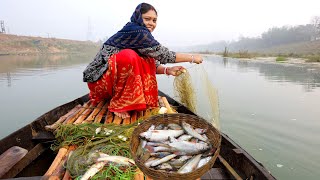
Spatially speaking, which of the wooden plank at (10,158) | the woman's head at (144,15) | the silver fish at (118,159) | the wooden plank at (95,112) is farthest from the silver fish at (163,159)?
the woman's head at (144,15)

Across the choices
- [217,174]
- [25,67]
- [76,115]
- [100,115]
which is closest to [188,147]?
[217,174]

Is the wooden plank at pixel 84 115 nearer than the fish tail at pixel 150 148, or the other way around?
the fish tail at pixel 150 148

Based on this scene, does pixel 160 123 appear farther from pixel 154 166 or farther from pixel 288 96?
pixel 288 96

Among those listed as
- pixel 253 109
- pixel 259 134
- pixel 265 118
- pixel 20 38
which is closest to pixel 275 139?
pixel 259 134

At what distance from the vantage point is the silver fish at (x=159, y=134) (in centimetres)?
196

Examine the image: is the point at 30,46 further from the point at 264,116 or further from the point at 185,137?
the point at 185,137

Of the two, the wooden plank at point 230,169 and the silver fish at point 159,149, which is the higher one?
the silver fish at point 159,149

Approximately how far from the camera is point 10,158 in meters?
2.52

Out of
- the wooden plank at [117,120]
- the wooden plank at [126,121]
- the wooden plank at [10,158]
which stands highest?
the wooden plank at [117,120]

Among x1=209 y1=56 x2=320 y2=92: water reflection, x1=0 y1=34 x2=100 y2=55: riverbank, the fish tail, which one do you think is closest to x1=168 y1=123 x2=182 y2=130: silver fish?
the fish tail

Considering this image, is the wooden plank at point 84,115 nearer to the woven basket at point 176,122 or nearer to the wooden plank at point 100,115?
the wooden plank at point 100,115

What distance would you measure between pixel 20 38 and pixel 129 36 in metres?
69.3

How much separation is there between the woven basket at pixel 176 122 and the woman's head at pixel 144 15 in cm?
190

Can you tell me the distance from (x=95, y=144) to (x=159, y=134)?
895mm
